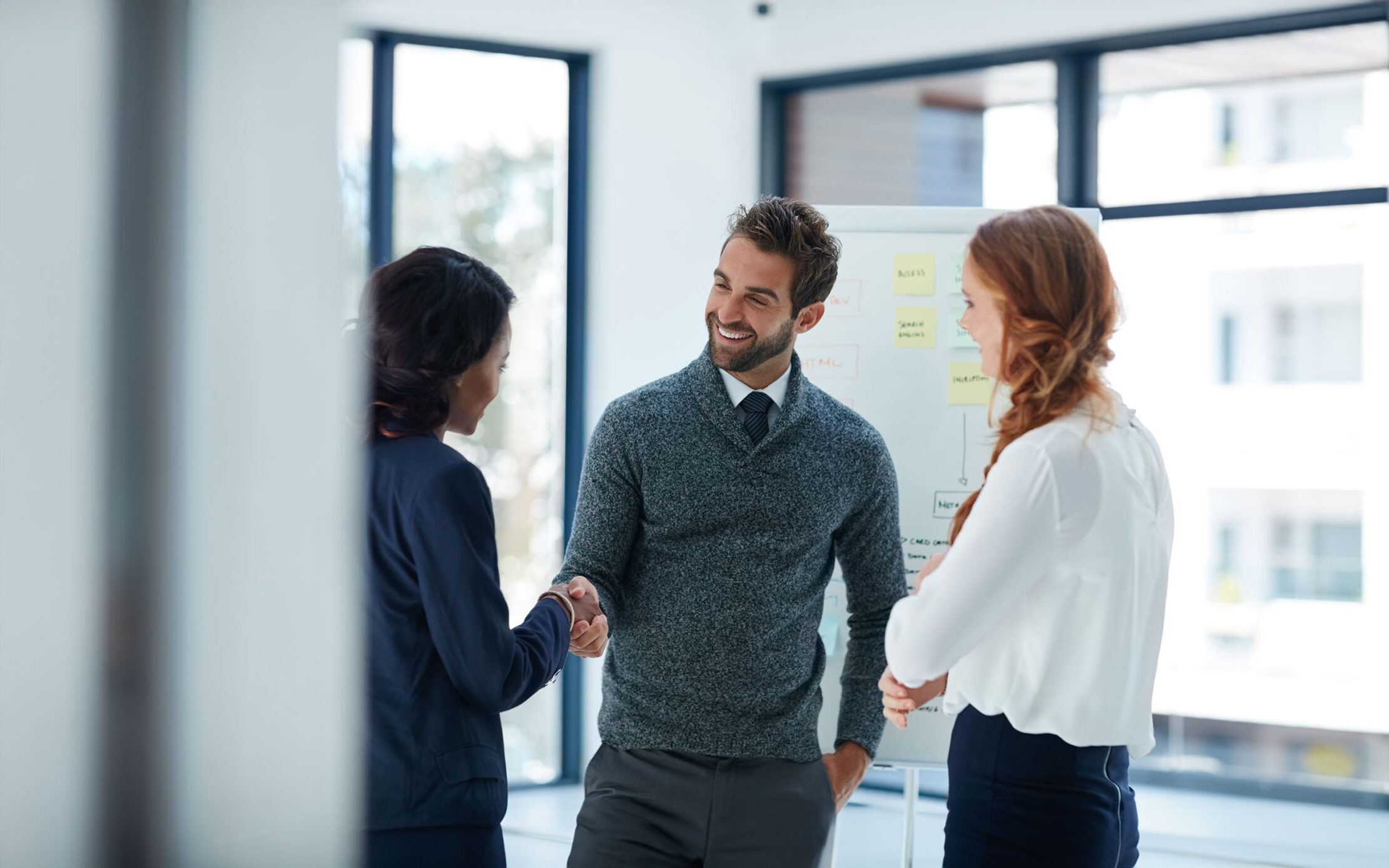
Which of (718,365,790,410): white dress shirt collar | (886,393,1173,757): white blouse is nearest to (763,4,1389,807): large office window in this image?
(718,365,790,410): white dress shirt collar

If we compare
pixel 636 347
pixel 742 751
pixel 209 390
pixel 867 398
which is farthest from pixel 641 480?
pixel 636 347

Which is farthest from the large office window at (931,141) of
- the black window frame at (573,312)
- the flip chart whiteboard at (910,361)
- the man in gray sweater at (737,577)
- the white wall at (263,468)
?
the white wall at (263,468)

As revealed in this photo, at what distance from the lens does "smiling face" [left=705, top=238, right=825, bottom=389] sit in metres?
1.92

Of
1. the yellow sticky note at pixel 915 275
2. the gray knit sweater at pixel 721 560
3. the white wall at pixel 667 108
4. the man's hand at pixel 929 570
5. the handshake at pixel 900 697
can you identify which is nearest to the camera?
the man's hand at pixel 929 570

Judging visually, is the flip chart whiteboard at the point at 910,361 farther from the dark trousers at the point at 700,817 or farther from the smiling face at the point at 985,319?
the smiling face at the point at 985,319

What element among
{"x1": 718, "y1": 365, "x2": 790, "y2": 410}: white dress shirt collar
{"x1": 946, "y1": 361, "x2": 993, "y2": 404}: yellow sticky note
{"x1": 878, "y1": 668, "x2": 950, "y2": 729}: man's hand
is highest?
{"x1": 946, "y1": 361, "x2": 993, "y2": 404}: yellow sticky note

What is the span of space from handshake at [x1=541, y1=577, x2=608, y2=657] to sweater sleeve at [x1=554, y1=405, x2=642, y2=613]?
119mm

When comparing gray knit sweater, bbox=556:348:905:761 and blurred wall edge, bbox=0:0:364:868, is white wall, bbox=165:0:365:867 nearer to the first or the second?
blurred wall edge, bbox=0:0:364:868

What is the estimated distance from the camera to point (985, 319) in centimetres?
138

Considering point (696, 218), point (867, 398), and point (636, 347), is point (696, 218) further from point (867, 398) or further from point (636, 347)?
point (867, 398)

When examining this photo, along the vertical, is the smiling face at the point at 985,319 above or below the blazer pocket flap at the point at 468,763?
above

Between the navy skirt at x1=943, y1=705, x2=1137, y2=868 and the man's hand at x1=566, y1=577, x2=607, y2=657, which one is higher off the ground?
the man's hand at x1=566, y1=577, x2=607, y2=657

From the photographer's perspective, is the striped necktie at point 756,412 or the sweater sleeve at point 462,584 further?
the striped necktie at point 756,412

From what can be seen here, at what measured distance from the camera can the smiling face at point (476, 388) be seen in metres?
1.37
